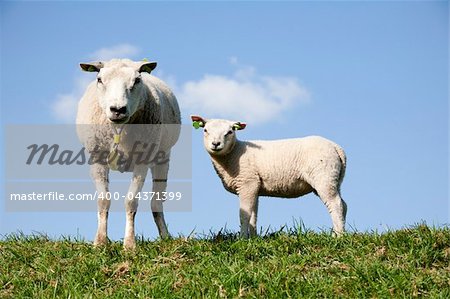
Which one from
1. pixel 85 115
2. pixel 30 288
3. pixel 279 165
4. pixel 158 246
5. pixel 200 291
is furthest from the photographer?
pixel 279 165

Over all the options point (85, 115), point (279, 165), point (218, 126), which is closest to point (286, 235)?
point (279, 165)

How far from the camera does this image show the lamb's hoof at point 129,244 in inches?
350

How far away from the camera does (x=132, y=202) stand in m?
9.28

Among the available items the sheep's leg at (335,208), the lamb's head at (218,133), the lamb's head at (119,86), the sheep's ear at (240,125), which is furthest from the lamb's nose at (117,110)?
the sheep's leg at (335,208)

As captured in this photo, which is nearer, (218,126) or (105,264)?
(105,264)

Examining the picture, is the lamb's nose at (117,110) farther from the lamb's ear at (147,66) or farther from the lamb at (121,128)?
the lamb's ear at (147,66)

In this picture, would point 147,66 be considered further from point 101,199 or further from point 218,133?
point 101,199

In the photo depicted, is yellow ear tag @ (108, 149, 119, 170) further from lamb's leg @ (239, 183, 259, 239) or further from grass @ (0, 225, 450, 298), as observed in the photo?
lamb's leg @ (239, 183, 259, 239)

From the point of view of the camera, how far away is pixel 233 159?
1088 centimetres

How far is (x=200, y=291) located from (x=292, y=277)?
106cm

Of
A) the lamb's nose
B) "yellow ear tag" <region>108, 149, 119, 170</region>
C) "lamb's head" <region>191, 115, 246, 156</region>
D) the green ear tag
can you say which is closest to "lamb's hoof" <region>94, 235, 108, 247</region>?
"yellow ear tag" <region>108, 149, 119, 170</region>

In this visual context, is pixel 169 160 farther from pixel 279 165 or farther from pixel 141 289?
pixel 141 289

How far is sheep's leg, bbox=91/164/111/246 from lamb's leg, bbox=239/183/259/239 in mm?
2113

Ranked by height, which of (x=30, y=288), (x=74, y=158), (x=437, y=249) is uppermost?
(x=74, y=158)
